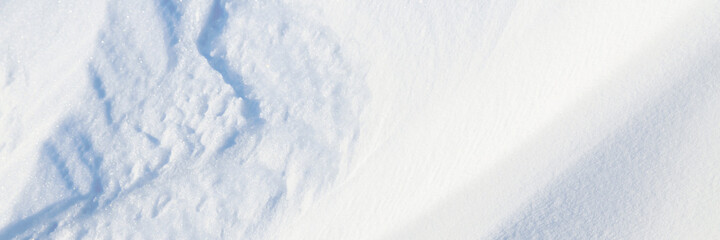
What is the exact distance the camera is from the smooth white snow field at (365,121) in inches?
35.7

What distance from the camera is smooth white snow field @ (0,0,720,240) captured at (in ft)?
2.97

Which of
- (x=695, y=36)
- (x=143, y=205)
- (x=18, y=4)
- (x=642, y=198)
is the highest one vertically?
(x=18, y=4)

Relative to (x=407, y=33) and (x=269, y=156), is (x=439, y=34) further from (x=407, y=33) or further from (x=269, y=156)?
(x=269, y=156)

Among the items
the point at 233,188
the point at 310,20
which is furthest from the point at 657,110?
the point at 233,188

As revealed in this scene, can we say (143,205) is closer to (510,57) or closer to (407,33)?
(407,33)

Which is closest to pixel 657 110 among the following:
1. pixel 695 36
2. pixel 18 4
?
pixel 695 36

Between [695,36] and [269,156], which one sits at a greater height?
[269,156]

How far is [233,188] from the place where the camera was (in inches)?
36.4

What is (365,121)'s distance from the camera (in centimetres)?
94

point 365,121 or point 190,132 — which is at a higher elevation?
point 190,132

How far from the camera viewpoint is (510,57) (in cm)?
94

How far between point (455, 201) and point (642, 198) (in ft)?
1.14

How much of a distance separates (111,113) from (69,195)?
0.17m

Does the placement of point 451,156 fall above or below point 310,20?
below
